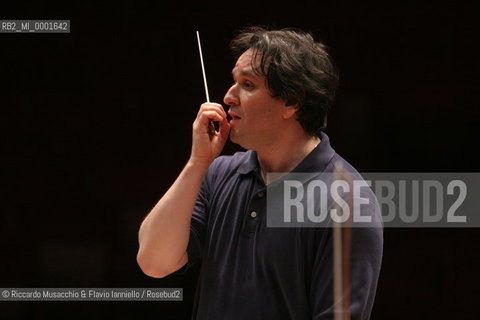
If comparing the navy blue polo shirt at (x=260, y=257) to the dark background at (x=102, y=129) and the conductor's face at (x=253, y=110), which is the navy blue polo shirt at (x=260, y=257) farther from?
the dark background at (x=102, y=129)

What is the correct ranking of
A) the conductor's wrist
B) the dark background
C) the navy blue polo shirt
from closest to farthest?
the navy blue polo shirt, the conductor's wrist, the dark background

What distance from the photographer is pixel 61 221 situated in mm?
1778

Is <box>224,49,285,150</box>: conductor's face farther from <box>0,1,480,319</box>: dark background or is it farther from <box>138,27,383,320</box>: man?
<box>0,1,480,319</box>: dark background

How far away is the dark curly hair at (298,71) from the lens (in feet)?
4.33

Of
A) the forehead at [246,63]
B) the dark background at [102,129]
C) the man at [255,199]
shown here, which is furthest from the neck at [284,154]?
the dark background at [102,129]

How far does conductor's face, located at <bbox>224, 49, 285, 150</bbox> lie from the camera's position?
1.32 metres

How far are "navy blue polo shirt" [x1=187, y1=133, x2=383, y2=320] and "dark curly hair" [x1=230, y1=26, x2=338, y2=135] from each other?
2.2 inches

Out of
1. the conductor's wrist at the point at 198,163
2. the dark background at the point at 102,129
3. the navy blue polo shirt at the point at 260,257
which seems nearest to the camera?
the navy blue polo shirt at the point at 260,257

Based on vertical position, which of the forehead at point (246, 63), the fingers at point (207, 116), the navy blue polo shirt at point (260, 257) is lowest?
the navy blue polo shirt at point (260, 257)

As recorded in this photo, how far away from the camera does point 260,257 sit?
1.27 m

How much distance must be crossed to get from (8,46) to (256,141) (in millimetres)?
736

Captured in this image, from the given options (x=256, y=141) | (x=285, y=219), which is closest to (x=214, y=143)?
(x=256, y=141)

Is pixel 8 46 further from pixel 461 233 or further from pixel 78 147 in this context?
pixel 461 233

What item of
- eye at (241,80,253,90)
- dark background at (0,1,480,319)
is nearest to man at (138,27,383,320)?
eye at (241,80,253,90)
